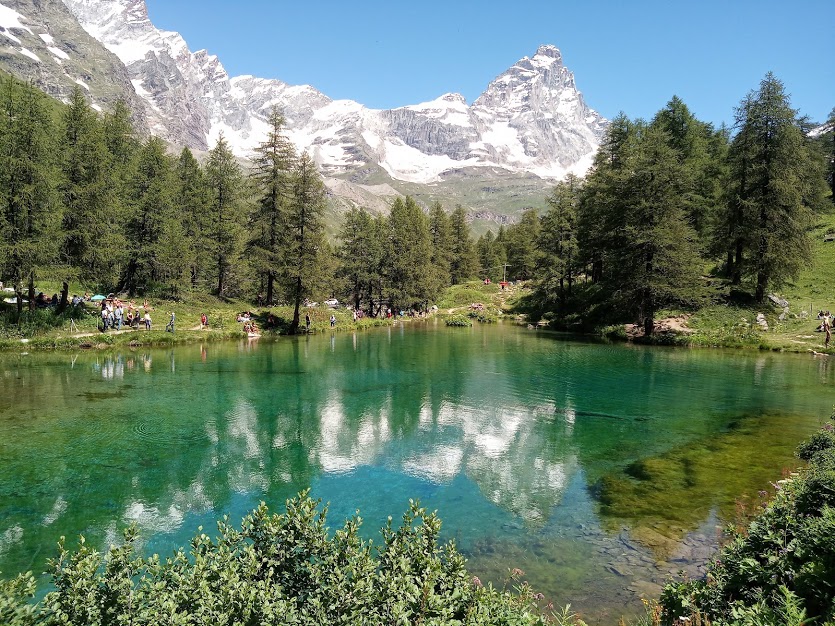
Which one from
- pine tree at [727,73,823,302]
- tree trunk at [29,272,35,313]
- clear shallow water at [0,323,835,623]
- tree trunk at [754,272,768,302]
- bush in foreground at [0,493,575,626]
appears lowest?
clear shallow water at [0,323,835,623]

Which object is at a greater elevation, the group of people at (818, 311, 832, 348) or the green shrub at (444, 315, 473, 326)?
the group of people at (818, 311, 832, 348)

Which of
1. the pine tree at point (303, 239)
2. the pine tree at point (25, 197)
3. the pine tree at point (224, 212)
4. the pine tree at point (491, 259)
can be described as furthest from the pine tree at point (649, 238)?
the pine tree at point (491, 259)

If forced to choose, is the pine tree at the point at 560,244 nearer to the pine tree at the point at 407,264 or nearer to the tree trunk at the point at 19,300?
the pine tree at the point at 407,264

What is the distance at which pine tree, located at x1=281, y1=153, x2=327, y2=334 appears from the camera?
53.0 metres

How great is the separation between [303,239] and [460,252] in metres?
66.0

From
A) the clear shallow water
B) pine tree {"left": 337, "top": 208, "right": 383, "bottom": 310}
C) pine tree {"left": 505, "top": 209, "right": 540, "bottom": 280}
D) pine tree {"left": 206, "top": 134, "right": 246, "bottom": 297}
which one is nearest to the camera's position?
the clear shallow water

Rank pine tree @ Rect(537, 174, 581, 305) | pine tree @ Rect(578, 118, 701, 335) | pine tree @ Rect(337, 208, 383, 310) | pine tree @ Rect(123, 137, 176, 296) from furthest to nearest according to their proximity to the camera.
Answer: pine tree @ Rect(337, 208, 383, 310), pine tree @ Rect(537, 174, 581, 305), pine tree @ Rect(123, 137, 176, 296), pine tree @ Rect(578, 118, 701, 335)

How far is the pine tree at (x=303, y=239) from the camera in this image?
53.0 meters

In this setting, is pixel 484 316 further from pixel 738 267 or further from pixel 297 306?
pixel 738 267

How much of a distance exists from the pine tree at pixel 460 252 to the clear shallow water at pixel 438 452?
83.1 meters

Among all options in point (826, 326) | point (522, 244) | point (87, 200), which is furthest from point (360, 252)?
point (826, 326)

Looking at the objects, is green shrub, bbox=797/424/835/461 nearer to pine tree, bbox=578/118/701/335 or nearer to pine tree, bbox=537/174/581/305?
pine tree, bbox=578/118/701/335

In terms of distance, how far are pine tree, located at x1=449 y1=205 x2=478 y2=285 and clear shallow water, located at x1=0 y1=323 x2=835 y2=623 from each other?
8307 centimetres

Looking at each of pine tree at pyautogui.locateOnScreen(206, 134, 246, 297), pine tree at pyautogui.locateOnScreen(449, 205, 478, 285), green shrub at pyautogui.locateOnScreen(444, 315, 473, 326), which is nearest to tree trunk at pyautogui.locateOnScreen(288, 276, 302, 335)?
pine tree at pyautogui.locateOnScreen(206, 134, 246, 297)
